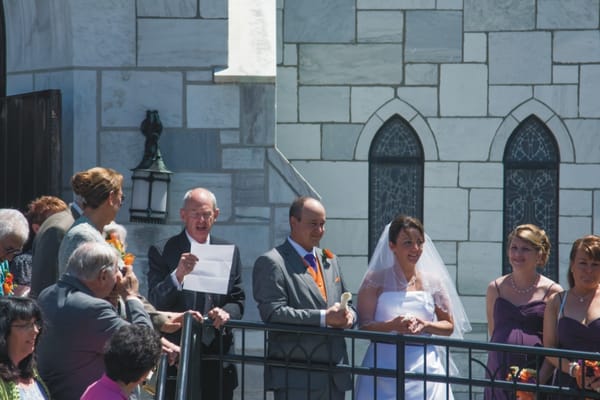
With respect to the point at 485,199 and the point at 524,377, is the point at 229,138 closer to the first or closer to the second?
the point at 485,199

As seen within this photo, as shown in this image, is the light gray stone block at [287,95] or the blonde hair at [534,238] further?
the light gray stone block at [287,95]

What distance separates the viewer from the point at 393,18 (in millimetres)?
9867

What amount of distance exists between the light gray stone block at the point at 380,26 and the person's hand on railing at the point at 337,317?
435cm

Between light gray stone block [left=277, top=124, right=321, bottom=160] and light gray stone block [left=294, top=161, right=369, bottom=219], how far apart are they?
77 mm

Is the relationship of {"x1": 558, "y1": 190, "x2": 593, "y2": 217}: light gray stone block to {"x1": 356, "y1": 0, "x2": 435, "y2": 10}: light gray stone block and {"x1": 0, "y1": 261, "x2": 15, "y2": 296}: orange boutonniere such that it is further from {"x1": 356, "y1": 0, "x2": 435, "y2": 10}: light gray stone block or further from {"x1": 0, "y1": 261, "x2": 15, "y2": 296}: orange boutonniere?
{"x1": 0, "y1": 261, "x2": 15, "y2": 296}: orange boutonniere

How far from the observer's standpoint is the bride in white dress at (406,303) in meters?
→ 6.41

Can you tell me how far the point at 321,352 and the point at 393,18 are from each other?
14.8ft

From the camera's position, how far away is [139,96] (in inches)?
317

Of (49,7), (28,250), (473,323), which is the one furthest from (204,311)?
(473,323)

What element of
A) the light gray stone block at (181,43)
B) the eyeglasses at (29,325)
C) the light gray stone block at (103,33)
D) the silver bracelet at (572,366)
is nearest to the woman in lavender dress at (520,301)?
the silver bracelet at (572,366)

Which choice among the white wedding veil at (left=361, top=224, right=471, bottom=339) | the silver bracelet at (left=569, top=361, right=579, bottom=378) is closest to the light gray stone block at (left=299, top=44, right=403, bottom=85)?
the white wedding veil at (left=361, top=224, right=471, bottom=339)

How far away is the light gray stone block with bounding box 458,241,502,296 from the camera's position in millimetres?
9852

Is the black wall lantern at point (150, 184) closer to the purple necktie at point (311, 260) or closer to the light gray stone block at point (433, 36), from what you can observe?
the purple necktie at point (311, 260)

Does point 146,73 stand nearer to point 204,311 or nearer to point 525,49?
point 204,311
